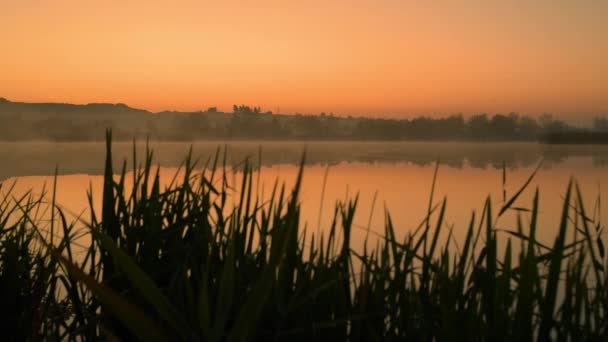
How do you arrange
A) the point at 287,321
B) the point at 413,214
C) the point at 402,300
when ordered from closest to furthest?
the point at 287,321, the point at 402,300, the point at 413,214

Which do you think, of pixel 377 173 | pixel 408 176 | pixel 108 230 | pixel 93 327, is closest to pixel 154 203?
pixel 108 230

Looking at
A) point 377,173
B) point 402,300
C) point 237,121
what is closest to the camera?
point 402,300

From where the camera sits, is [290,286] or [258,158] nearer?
[290,286]

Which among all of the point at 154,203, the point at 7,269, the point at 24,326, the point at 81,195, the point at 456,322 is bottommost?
the point at 81,195

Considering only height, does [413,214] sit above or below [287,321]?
below

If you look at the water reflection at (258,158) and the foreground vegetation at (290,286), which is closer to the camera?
the foreground vegetation at (290,286)

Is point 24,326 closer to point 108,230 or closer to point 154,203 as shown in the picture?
point 108,230

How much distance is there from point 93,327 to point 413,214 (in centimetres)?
689

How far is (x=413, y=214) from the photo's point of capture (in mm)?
8094

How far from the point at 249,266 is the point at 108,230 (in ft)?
1.45

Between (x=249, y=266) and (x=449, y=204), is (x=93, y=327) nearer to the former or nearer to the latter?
(x=249, y=266)

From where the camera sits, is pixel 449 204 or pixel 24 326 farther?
pixel 449 204

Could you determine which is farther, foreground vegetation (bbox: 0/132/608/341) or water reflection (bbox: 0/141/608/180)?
water reflection (bbox: 0/141/608/180)

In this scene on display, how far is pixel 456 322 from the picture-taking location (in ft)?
3.74
